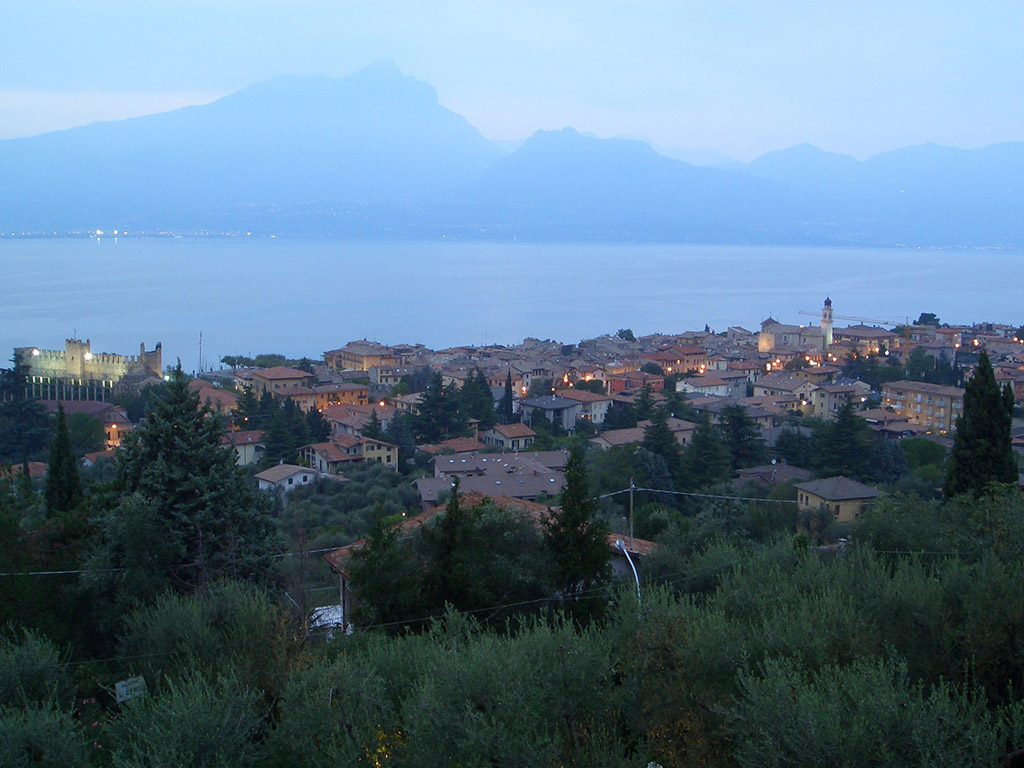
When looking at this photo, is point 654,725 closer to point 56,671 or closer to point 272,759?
point 272,759

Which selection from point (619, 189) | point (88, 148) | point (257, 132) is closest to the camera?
point (88, 148)

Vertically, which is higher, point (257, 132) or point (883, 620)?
point (257, 132)

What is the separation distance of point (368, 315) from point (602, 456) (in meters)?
40.7

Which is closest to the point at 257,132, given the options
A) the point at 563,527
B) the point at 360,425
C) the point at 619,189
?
the point at 619,189

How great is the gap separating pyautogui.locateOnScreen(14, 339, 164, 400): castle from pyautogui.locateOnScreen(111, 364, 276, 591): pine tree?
2581cm

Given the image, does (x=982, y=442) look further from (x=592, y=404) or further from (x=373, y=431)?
(x=592, y=404)

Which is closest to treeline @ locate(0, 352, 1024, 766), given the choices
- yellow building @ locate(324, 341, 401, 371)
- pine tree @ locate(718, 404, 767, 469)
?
pine tree @ locate(718, 404, 767, 469)

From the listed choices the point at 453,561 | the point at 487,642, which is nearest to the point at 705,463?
the point at 453,561

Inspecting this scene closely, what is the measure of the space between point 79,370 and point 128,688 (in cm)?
3040

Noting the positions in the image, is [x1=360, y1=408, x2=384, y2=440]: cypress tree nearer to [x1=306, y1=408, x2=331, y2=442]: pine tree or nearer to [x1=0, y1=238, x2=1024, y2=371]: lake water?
[x1=306, y1=408, x2=331, y2=442]: pine tree

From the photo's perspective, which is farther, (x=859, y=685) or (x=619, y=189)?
(x=619, y=189)

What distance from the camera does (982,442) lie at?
8625 millimetres

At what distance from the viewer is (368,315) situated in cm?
5616

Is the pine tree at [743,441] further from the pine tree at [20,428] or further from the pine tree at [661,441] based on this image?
the pine tree at [20,428]
